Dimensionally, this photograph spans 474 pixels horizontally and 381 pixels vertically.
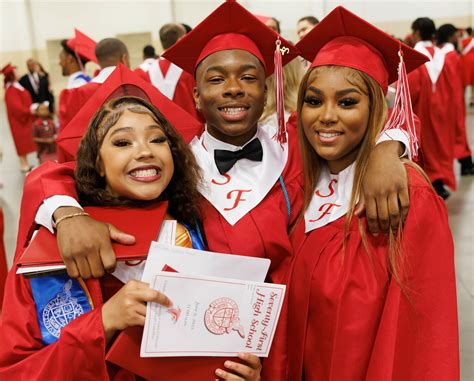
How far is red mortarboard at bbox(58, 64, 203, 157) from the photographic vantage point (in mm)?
1858

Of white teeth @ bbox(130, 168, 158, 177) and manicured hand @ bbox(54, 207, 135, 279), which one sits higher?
white teeth @ bbox(130, 168, 158, 177)

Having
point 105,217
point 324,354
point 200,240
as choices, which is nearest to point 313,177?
point 200,240

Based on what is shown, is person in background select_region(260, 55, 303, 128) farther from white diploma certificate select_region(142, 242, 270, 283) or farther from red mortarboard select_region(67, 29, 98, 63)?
red mortarboard select_region(67, 29, 98, 63)

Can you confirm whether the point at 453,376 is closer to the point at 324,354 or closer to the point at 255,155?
the point at 324,354

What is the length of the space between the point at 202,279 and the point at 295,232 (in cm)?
60

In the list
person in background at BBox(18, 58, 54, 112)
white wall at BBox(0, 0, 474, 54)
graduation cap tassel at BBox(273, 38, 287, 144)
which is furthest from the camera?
white wall at BBox(0, 0, 474, 54)

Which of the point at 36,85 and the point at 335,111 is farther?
the point at 36,85

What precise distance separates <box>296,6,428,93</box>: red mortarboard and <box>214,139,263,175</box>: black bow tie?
39 centimetres

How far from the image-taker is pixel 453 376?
1585mm

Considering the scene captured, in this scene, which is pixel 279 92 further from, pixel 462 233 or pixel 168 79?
pixel 462 233

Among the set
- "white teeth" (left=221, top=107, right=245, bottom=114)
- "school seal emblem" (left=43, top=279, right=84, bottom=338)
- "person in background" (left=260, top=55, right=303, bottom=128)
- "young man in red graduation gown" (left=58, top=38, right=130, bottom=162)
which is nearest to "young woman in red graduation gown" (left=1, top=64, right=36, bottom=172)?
"young man in red graduation gown" (left=58, top=38, right=130, bottom=162)

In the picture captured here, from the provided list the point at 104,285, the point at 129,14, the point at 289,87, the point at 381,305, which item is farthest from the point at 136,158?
the point at 129,14

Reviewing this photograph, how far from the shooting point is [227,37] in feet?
6.61

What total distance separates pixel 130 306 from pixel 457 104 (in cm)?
618
